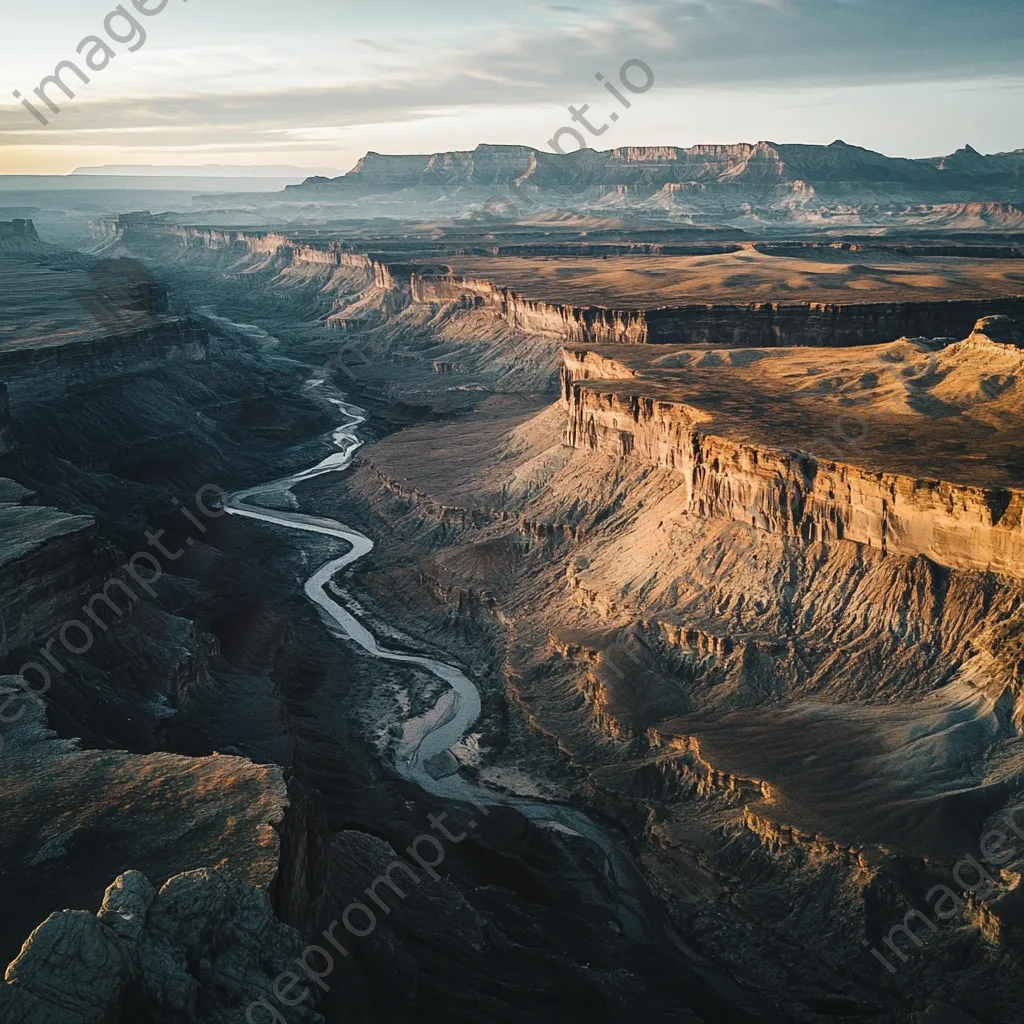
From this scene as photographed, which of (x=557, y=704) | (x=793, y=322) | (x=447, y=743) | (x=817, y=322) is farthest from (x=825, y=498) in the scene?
(x=793, y=322)

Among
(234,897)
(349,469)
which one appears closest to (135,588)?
(234,897)

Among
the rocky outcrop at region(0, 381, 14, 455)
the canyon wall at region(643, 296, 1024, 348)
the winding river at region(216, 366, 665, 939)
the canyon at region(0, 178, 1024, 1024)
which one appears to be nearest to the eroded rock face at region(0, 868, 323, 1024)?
the canyon at region(0, 178, 1024, 1024)

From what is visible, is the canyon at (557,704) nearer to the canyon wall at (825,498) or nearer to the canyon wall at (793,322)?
the canyon wall at (825,498)

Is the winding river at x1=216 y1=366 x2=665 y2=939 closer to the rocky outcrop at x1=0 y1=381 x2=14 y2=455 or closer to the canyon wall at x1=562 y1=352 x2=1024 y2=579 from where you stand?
the canyon wall at x1=562 y1=352 x2=1024 y2=579

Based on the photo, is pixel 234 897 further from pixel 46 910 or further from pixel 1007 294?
pixel 1007 294

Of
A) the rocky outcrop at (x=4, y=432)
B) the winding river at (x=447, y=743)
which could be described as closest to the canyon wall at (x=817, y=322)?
the winding river at (x=447, y=743)
